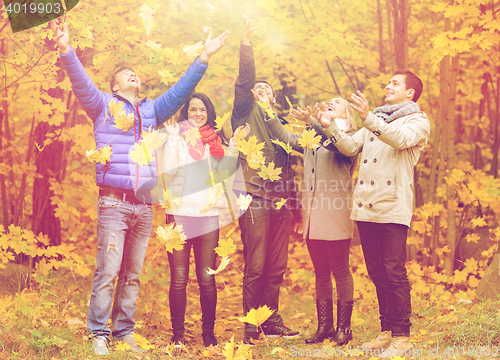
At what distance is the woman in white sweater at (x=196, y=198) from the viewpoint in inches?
127

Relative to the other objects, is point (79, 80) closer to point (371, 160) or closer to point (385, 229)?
point (371, 160)

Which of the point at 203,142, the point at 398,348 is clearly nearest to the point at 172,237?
the point at 203,142

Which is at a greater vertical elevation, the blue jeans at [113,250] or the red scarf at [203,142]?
the red scarf at [203,142]

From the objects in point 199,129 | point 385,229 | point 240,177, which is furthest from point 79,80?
point 385,229

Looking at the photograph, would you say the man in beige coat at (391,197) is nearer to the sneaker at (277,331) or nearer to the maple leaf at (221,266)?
the sneaker at (277,331)

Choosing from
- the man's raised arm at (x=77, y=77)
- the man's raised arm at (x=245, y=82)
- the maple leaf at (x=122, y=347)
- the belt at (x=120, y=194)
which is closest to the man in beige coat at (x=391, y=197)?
the man's raised arm at (x=245, y=82)

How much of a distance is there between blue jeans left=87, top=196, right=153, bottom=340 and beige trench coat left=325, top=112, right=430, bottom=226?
1527 mm

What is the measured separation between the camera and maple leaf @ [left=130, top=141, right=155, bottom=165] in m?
2.98

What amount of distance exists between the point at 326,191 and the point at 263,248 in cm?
66

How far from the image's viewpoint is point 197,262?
10.8 ft

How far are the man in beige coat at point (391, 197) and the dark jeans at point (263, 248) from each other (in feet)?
2.04

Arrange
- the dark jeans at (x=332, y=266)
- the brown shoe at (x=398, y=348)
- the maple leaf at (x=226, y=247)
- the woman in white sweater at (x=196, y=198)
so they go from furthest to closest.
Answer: the dark jeans at (x=332, y=266), the woman in white sweater at (x=196, y=198), the maple leaf at (x=226, y=247), the brown shoe at (x=398, y=348)

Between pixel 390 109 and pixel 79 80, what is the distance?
7.07ft

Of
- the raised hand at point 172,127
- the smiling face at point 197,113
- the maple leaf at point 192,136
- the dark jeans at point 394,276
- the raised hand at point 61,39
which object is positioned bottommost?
the dark jeans at point 394,276
